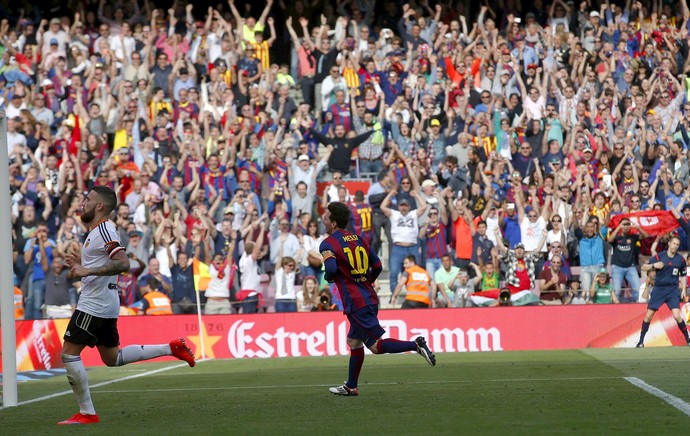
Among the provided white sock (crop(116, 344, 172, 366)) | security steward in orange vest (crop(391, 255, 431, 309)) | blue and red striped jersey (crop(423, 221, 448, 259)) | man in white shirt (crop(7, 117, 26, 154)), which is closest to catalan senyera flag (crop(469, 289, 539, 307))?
security steward in orange vest (crop(391, 255, 431, 309))

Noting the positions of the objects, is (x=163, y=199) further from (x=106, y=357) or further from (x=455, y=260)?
(x=106, y=357)

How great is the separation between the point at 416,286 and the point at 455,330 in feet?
3.90

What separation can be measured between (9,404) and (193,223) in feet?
41.9

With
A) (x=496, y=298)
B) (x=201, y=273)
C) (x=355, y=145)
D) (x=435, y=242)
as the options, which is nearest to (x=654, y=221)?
(x=496, y=298)

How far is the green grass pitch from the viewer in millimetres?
9250

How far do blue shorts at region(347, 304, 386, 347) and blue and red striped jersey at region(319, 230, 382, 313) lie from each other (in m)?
0.07

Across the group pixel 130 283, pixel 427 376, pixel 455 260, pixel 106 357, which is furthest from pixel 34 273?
pixel 106 357

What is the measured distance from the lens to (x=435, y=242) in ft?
80.1

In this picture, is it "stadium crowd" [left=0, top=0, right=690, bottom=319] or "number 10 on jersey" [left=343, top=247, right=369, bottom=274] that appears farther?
"stadium crowd" [left=0, top=0, right=690, bottom=319]

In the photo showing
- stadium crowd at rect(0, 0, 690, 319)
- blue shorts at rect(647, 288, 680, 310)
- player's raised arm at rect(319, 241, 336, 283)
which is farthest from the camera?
stadium crowd at rect(0, 0, 690, 319)

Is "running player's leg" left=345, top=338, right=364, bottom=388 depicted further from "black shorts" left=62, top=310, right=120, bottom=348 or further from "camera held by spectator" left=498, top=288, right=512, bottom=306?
"camera held by spectator" left=498, top=288, right=512, bottom=306

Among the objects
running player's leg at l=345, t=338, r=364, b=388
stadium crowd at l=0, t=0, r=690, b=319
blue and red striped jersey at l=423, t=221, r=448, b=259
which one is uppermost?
stadium crowd at l=0, t=0, r=690, b=319

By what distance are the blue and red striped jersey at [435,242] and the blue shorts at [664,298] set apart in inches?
173

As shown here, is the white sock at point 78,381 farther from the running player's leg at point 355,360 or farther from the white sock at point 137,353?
the running player's leg at point 355,360
